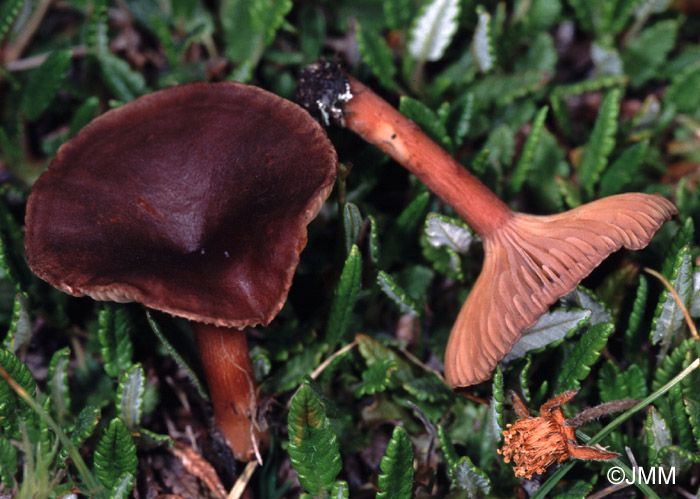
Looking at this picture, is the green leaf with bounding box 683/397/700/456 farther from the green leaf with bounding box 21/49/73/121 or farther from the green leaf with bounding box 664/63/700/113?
the green leaf with bounding box 21/49/73/121

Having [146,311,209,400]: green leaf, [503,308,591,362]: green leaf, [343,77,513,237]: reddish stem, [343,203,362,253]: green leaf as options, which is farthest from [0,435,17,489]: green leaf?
[503,308,591,362]: green leaf

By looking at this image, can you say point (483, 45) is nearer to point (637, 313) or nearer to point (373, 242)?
point (373, 242)

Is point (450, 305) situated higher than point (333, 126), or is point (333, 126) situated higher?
point (333, 126)

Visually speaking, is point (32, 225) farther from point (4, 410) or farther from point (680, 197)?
point (680, 197)

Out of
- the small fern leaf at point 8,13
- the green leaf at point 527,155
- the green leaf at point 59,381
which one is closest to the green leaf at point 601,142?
the green leaf at point 527,155

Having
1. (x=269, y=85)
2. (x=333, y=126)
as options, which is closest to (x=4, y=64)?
(x=269, y=85)

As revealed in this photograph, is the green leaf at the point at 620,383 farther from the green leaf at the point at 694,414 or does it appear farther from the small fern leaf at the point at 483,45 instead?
the small fern leaf at the point at 483,45
